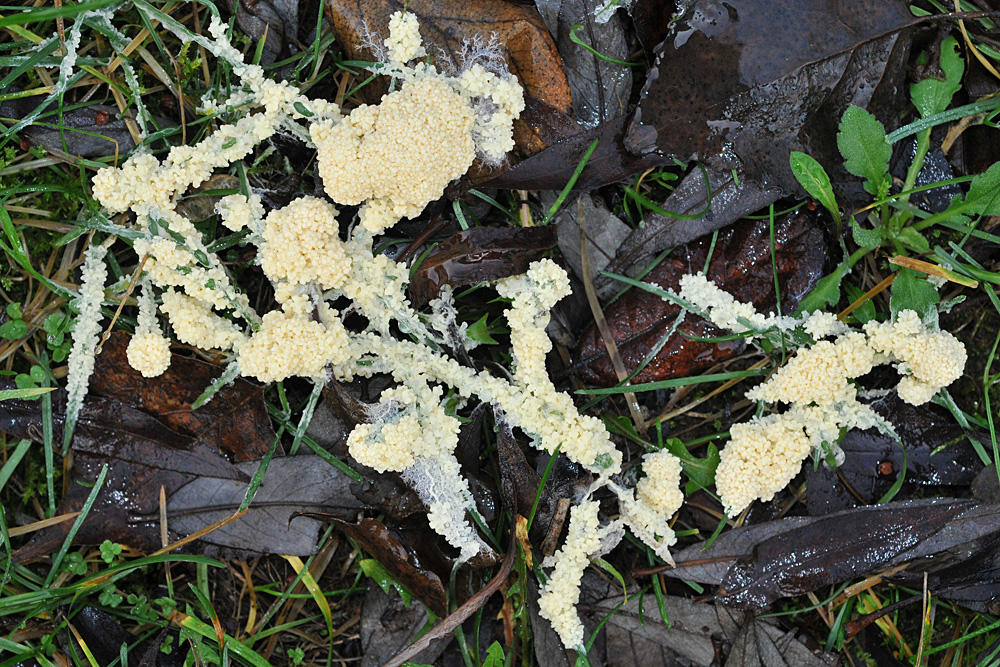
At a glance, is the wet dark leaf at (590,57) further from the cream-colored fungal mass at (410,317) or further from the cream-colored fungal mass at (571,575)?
the cream-colored fungal mass at (571,575)

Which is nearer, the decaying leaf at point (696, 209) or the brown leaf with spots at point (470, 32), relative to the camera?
the brown leaf with spots at point (470, 32)

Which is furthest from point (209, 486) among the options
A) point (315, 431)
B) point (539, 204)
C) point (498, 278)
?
point (539, 204)

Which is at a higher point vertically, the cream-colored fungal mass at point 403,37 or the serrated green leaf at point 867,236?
the cream-colored fungal mass at point 403,37

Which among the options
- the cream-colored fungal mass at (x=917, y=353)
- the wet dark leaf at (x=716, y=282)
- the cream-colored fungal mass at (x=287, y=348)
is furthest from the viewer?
the wet dark leaf at (x=716, y=282)

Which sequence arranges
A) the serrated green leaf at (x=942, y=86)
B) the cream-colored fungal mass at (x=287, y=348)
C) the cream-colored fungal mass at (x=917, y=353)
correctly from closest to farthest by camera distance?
the cream-colored fungal mass at (x=287, y=348)
the cream-colored fungal mass at (x=917, y=353)
the serrated green leaf at (x=942, y=86)

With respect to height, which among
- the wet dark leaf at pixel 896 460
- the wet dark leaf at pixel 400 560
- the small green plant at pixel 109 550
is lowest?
the small green plant at pixel 109 550

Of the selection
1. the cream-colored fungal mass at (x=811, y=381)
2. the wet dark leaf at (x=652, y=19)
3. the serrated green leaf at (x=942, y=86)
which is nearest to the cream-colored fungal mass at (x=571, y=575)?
the cream-colored fungal mass at (x=811, y=381)

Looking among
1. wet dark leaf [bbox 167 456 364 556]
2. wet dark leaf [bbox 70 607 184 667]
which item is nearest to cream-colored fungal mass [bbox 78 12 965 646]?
wet dark leaf [bbox 167 456 364 556]

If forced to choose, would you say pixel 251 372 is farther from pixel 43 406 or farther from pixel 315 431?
pixel 43 406

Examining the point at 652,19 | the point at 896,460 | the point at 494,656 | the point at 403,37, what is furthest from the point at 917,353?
the point at 403,37
